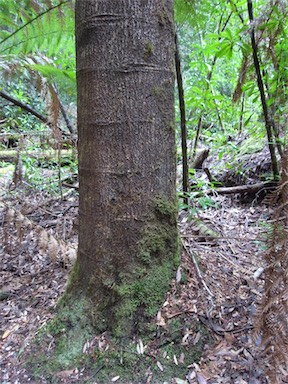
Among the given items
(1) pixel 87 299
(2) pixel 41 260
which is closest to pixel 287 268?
(1) pixel 87 299

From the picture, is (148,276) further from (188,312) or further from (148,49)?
(148,49)

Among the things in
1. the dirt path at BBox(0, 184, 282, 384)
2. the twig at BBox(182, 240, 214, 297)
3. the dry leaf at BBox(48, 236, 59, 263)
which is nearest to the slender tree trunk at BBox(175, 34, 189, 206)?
the dirt path at BBox(0, 184, 282, 384)

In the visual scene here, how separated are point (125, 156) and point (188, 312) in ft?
2.33

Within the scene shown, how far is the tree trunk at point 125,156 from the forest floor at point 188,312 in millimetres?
132

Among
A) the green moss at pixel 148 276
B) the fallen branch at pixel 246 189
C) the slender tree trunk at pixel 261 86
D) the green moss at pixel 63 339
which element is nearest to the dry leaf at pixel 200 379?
the green moss at pixel 148 276

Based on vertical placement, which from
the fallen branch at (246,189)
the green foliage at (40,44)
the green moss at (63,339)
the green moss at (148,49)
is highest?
A: the green foliage at (40,44)

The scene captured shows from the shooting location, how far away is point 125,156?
1248 millimetres

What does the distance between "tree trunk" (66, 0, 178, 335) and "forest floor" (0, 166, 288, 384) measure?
13cm

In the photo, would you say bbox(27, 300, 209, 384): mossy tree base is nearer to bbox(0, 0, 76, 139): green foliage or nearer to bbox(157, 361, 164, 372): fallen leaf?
bbox(157, 361, 164, 372): fallen leaf

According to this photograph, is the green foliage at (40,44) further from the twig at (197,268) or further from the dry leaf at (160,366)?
the dry leaf at (160,366)

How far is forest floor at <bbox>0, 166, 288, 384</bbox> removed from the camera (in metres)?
1.18

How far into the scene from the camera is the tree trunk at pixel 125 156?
3.97 feet

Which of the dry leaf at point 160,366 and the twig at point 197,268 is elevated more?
the twig at point 197,268

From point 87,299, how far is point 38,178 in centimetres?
239
